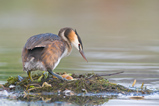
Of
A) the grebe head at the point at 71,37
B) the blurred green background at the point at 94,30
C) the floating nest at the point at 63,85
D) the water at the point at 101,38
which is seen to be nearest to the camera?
the floating nest at the point at 63,85

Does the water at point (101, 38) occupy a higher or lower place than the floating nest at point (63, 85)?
higher

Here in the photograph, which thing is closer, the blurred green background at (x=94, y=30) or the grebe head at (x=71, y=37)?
the grebe head at (x=71, y=37)

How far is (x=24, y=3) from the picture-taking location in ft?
131

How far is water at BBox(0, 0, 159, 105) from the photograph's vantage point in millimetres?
12625

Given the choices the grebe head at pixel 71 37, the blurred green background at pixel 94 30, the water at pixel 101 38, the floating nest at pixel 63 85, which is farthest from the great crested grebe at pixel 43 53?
the blurred green background at pixel 94 30

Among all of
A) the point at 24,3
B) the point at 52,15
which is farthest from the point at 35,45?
the point at 24,3

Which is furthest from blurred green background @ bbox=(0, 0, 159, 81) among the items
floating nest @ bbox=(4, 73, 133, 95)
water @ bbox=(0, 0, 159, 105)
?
floating nest @ bbox=(4, 73, 133, 95)

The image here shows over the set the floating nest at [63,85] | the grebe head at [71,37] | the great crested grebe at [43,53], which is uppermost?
the grebe head at [71,37]

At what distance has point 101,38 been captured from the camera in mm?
23312

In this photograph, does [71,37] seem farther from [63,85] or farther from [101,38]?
[101,38]

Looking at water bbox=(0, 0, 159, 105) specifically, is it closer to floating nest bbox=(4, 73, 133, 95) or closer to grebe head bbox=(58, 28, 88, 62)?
floating nest bbox=(4, 73, 133, 95)

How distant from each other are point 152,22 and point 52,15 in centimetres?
840

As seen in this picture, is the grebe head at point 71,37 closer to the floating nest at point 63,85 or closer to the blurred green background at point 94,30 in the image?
the floating nest at point 63,85

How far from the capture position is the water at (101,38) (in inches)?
497
